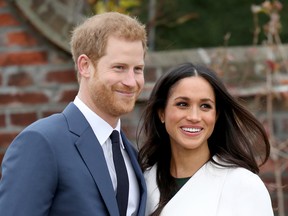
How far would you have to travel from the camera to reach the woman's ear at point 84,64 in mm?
3734

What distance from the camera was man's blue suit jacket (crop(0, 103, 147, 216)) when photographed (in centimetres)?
350

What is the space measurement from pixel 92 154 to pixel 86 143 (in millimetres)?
54

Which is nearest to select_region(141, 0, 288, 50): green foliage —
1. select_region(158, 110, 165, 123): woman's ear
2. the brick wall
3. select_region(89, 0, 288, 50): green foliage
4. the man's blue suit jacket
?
select_region(89, 0, 288, 50): green foliage

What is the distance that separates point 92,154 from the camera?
146 inches

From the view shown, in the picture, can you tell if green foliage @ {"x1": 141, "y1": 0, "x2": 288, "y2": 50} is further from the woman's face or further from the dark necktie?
the dark necktie

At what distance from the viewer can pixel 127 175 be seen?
3861 millimetres

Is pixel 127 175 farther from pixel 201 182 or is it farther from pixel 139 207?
pixel 201 182

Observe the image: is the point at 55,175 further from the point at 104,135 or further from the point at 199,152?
the point at 199,152

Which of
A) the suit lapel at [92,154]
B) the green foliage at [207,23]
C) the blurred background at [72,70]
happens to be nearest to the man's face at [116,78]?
the suit lapel at [92,154]

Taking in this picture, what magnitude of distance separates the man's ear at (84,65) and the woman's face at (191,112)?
1.80ft

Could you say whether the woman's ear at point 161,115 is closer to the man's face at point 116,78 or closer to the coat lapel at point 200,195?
the coat lapel at point 200,195

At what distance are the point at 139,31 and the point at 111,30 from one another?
13 centimetres

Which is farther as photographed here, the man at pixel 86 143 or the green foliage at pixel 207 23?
the green foliage at pixel 207 23

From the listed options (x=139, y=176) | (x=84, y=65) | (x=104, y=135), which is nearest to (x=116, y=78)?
(x=84, y=65)
